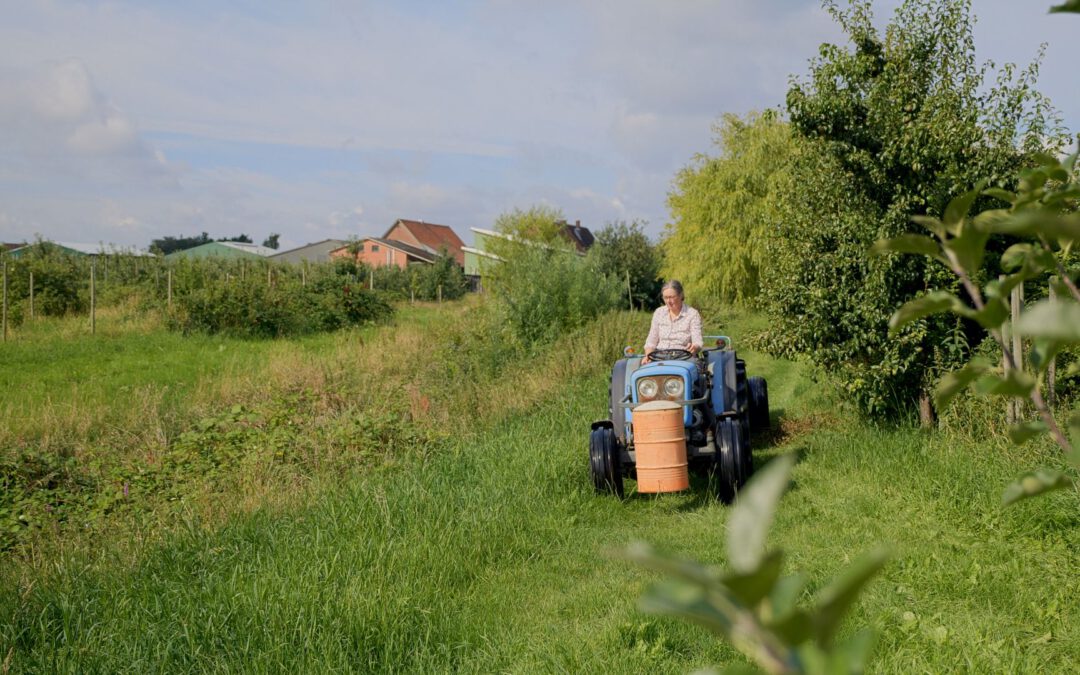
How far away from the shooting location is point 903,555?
194 inches

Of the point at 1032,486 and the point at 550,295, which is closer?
the point at 1032,486

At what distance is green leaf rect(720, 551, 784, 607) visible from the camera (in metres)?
0.45

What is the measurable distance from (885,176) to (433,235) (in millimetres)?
64198

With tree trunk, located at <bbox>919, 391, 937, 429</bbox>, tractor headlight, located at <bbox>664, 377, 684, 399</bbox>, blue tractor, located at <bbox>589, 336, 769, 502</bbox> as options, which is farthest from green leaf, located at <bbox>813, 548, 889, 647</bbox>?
tree trunk, located at <bbox>919, 391, 937, 429</bbox>

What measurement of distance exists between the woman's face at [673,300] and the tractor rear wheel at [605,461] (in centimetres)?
149

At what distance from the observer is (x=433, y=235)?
232 ft

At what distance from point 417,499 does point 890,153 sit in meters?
4.92

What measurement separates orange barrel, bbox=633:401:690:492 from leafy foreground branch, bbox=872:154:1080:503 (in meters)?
5.06

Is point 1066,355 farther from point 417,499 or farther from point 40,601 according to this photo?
point 40,601

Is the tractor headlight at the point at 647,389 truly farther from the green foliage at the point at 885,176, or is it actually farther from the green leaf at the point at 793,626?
the green leaf at the point at 793,626

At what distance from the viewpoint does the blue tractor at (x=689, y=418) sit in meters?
6.55

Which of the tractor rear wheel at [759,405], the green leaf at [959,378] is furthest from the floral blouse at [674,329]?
the green leaf at [959,378]

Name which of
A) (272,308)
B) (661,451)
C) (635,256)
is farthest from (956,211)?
(635,256)

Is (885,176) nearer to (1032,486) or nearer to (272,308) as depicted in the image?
(1032,486)
